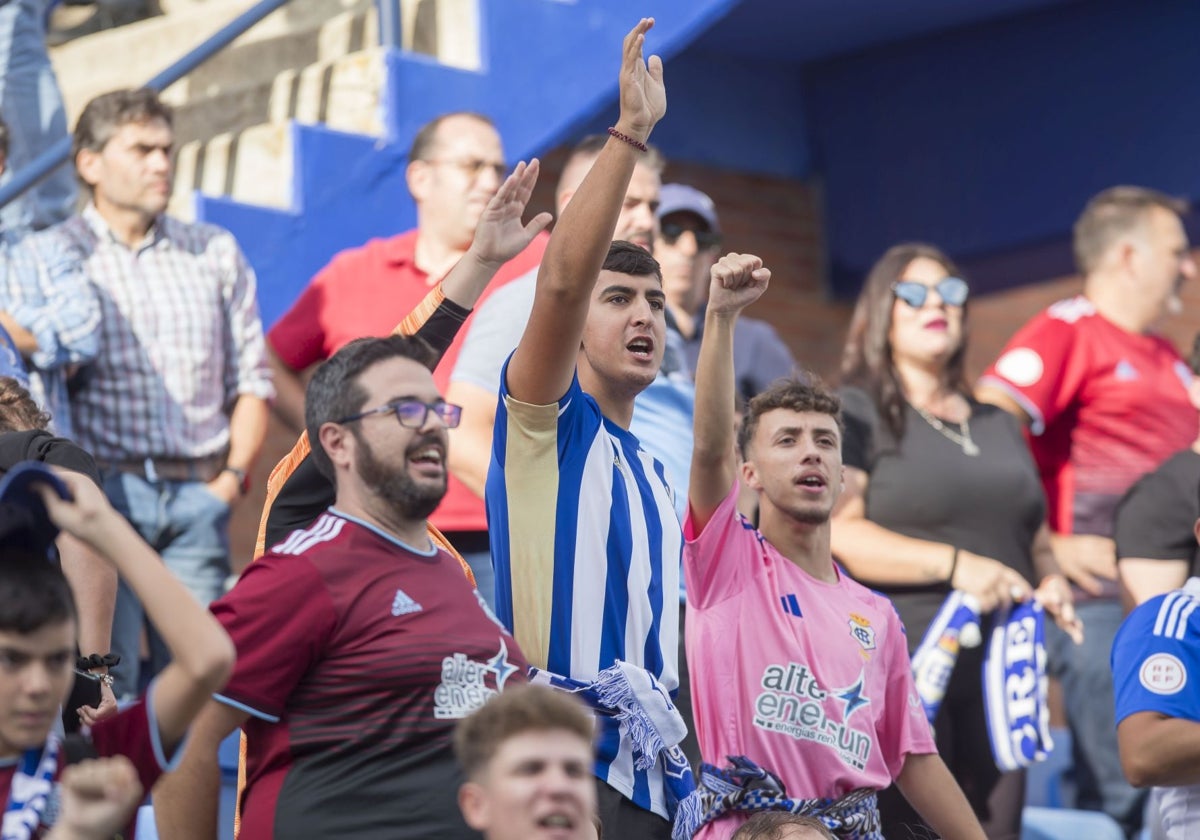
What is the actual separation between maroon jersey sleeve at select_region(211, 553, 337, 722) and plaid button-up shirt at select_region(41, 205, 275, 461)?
8.68 feet

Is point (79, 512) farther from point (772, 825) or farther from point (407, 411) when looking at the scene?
point (772, 825)

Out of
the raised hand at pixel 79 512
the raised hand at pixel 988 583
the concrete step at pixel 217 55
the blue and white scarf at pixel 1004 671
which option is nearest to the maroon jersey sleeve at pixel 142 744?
the raised hand at pixel 79 512

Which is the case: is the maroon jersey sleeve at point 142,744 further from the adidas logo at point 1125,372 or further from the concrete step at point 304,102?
the adidas logo at point 1125,372

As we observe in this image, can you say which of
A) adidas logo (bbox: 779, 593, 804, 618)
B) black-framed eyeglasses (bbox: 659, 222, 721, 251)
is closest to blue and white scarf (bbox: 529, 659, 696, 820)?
adidas logo (bbox: 779, 593, 804, 618)

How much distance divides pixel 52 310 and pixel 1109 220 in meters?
3.62

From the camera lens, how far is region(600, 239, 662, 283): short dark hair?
423 cm

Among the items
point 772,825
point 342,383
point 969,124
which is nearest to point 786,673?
point 772,825

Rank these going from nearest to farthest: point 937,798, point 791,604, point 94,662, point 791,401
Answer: point 94,662 < point 791,604 < point 937,798 < point 791,401

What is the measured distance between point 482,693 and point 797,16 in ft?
20.0

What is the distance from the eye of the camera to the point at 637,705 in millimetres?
3803

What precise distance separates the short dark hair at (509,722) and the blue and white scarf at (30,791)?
619 millimetres

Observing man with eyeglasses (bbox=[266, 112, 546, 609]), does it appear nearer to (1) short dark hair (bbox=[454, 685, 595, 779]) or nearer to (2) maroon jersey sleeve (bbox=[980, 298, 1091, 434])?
(2) maroon jersey sleeve (bbox=[980, 298, 1091, 434])

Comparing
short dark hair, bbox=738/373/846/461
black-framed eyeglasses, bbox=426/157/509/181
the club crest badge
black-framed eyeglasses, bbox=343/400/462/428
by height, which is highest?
black-framed eyeglasses, bbox=426/157/509/181

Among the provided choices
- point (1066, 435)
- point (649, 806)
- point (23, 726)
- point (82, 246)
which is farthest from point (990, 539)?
point (23, 726)
